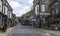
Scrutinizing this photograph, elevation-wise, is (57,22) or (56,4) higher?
(56,4)

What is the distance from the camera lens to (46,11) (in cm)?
7462

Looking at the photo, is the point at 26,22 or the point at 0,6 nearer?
the point at 0,6

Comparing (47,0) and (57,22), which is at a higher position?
(47,0)

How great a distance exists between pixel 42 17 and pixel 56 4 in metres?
16.9

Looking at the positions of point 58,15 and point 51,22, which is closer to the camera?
point 58,15

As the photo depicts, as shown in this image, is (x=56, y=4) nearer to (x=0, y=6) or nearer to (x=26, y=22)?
(x=0, y=6)

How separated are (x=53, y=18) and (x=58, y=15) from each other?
8.37 feet

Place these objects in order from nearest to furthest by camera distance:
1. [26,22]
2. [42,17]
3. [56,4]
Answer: [56,4]
[42,17]
[26,22]

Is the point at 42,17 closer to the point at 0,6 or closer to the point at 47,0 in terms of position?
the point at 47,0

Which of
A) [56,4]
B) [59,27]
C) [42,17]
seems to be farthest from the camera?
[42,17]

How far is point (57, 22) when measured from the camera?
57.0m

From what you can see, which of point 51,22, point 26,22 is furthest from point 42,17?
point 26,22

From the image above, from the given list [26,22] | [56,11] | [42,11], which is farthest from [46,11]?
[26,22]

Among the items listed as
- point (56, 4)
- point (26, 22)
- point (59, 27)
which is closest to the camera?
point (59, 27)
